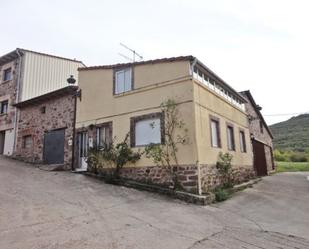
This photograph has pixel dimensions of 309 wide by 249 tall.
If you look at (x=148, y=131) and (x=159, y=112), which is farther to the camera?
(x=148, y=131)

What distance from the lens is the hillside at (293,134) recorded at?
45.5m

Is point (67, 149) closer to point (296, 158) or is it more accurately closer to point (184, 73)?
point (184, 73)

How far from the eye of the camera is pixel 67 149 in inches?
614

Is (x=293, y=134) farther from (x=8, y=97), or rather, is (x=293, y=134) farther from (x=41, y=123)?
(x=8, y=97)

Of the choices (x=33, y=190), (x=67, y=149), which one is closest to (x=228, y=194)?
(x=33, y=190)

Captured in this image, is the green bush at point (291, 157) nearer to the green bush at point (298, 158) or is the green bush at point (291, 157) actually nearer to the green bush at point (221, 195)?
the green bush at point (298, 158)

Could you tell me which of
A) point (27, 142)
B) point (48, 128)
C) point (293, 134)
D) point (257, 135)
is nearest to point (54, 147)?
point (48, 128)

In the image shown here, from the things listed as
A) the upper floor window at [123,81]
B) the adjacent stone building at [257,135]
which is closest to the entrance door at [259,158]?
the adjacent stone building at [257,135]

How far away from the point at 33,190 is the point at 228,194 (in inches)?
283

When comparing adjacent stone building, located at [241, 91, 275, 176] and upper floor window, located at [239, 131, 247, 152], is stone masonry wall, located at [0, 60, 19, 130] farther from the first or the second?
adjacent stone building, located at [241, 91, 275, 176]

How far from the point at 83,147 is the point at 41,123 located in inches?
164

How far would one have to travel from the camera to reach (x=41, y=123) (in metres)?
17.6

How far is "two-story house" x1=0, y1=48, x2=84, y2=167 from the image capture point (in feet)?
53.6

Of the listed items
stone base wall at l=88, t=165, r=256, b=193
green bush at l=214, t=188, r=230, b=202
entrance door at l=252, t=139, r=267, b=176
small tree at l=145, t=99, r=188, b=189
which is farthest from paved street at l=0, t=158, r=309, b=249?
entrance door at l=252, t=139, r=267, b=176
